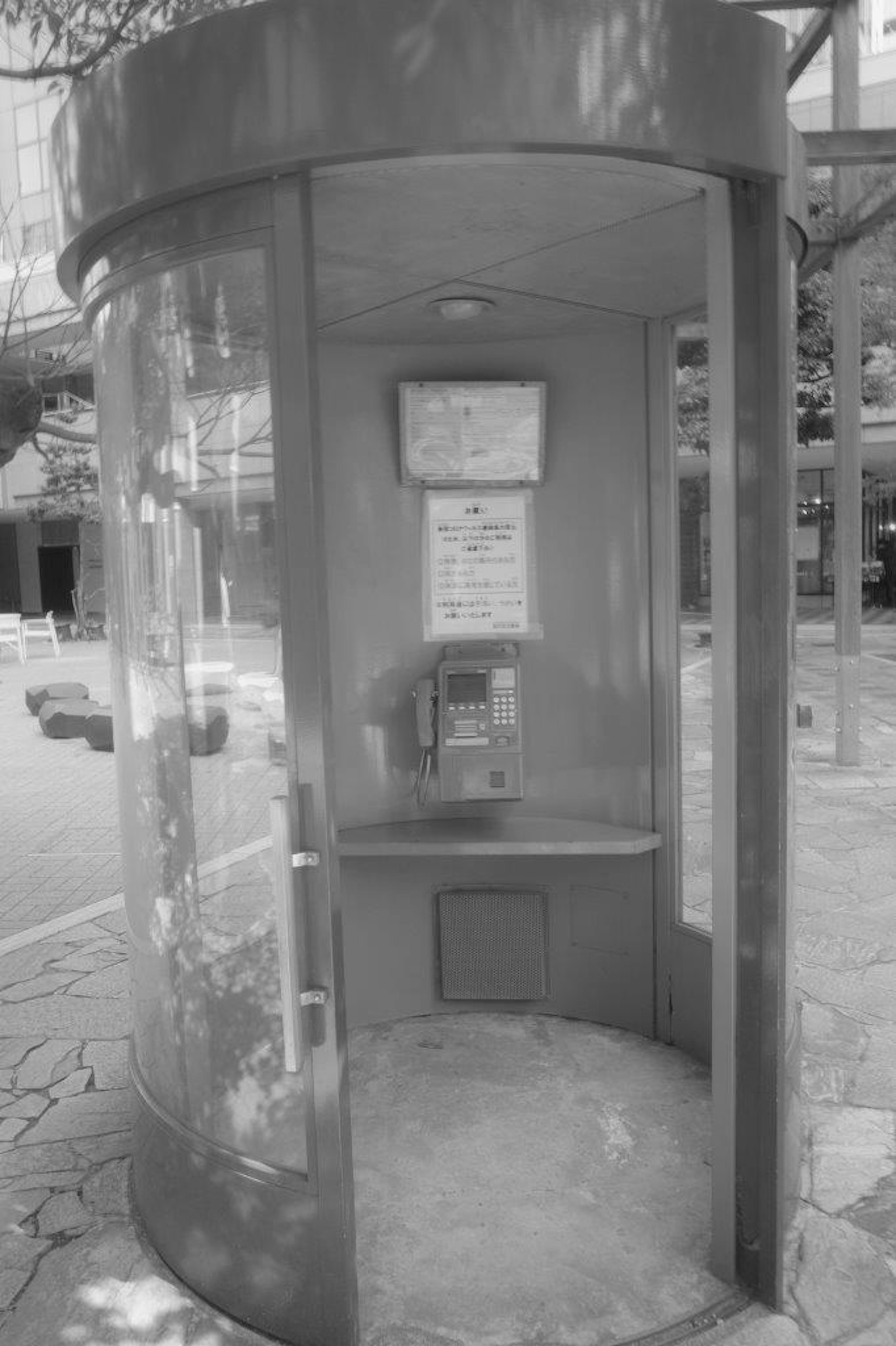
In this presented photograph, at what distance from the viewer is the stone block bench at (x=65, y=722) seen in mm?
11016

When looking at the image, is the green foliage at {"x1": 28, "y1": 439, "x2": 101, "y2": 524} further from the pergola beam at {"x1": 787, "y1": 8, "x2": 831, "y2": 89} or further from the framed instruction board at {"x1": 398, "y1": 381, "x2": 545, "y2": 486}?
the framed instruction board at {"x1": 398, "y1": 381, "x2": 545, "y2": 486}

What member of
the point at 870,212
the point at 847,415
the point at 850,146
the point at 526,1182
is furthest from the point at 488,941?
the point at 870,212

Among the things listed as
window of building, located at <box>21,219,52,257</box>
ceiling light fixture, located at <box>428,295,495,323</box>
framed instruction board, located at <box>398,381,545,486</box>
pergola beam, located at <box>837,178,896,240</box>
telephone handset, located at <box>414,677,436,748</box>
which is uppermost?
window of building, located at <box>21,219,52,257</box>

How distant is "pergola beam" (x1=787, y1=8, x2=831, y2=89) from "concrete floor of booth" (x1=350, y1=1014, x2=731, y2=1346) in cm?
684

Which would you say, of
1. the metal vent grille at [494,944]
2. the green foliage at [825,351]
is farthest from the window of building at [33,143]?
the metal vent grille at [494,944]

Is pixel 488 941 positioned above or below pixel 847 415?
below

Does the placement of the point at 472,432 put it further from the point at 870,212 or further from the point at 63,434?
the point at 870,212

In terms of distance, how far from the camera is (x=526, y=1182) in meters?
3.04

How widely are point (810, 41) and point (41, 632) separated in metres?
16.5

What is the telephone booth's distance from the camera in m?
2.17

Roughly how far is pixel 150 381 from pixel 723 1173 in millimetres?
2213

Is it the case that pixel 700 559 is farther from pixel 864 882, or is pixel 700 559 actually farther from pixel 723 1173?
pixel 864 882

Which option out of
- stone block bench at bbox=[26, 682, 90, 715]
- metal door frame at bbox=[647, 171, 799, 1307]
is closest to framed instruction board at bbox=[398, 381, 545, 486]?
metal door frame at bbox=[647, 171, 799, 1307]

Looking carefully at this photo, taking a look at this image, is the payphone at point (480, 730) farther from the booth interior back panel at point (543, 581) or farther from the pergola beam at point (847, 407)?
the pergola beam at point (847, 407)
